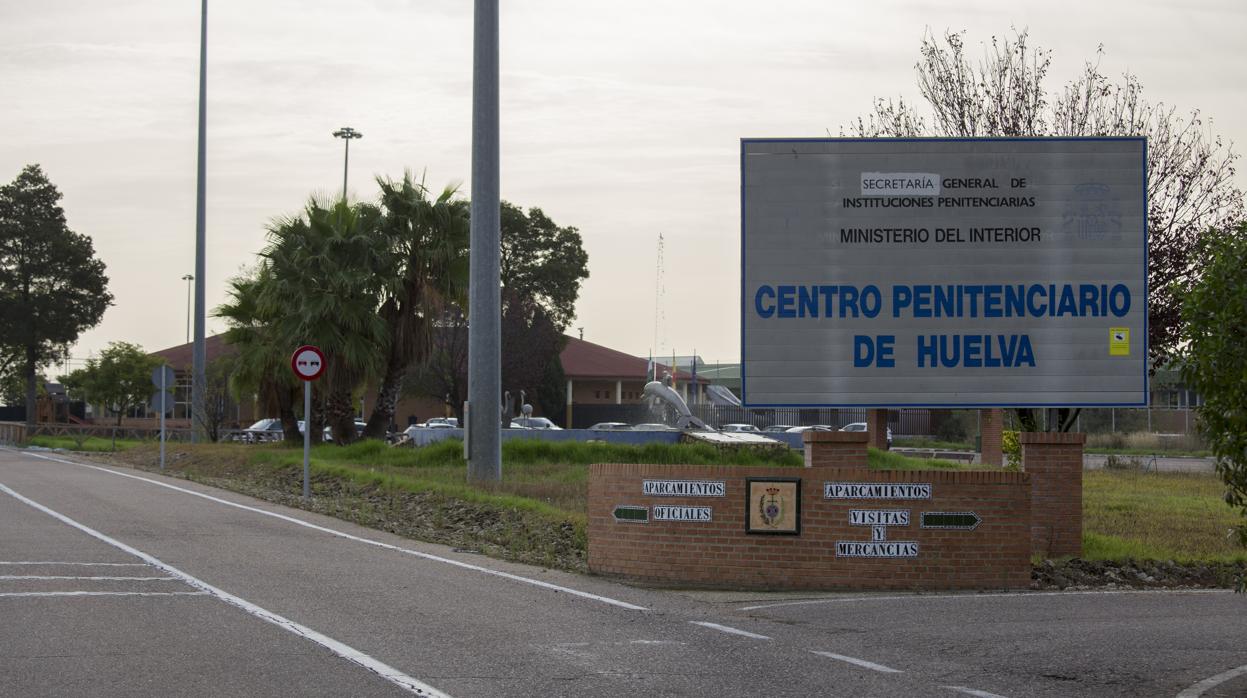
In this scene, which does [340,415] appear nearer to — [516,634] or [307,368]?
[307,368]

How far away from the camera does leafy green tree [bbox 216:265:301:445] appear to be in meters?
35.5

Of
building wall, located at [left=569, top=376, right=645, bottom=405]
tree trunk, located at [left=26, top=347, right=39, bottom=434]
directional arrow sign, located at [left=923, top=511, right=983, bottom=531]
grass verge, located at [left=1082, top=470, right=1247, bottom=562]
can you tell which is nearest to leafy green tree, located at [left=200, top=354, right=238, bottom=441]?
tree trunk, located at [left=26, top=347, right=39, bottom=434]

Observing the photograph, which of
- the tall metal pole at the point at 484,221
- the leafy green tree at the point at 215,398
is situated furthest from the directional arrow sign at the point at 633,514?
the leafy green tree at the point at 215,398

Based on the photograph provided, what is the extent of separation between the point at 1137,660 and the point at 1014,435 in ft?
54.1

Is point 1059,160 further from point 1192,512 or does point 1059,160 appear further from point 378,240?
point 378,240

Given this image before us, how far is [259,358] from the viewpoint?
35531 mm

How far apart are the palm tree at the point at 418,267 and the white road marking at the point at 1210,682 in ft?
90.9

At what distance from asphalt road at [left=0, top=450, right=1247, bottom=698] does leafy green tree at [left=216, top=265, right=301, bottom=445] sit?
20.1 meters

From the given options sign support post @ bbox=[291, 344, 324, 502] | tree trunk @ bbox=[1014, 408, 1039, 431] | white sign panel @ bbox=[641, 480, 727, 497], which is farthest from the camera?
tree trunk @ bbox=[1014, 408, 1039, 431]

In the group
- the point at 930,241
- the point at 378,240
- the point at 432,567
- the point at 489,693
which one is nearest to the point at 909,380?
the point at 930,241

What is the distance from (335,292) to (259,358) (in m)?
2.97

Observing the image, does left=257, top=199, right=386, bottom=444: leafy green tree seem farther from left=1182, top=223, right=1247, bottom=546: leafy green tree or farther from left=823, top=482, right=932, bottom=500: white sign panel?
left=1182, top=223, right=1247, bottom=546: leafy green tree

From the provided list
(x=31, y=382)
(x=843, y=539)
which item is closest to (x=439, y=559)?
(x=843, y=539)

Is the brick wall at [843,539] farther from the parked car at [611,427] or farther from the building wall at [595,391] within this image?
the building wall at [595,391]
